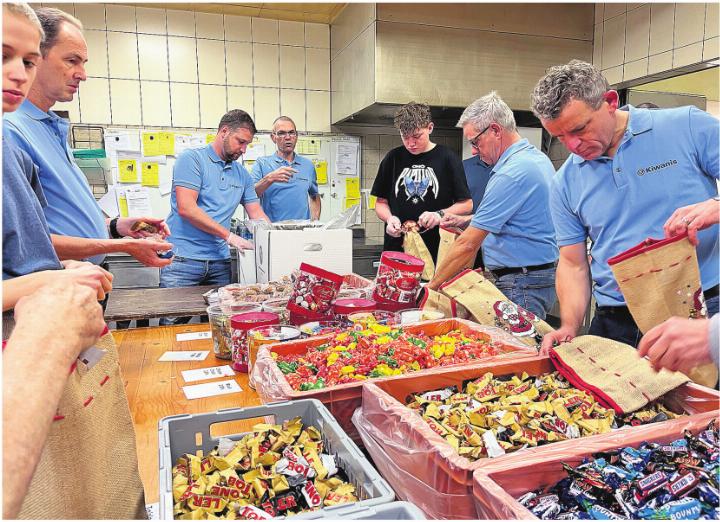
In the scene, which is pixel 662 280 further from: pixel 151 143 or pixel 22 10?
pixel 151 143

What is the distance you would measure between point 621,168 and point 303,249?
1.31 m

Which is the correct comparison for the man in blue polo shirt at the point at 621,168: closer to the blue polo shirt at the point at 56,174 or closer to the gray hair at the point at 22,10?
the gray hair at the point at 22,10

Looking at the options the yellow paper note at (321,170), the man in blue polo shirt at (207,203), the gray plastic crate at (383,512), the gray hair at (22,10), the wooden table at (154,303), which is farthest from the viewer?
the yellow paper note at (321,170)

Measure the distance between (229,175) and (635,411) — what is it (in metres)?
2.69

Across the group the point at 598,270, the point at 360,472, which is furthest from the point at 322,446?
the point at 598,270

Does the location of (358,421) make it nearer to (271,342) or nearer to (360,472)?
(360,472)

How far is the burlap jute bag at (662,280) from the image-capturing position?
127cm

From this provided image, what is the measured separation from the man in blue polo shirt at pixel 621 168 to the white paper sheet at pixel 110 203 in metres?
3.98

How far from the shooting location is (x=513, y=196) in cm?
217

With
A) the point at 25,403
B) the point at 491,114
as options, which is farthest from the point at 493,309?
the point at 25,403

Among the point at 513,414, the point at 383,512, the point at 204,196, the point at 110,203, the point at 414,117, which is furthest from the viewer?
the point at 110,203

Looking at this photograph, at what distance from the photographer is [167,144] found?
4.59 metres

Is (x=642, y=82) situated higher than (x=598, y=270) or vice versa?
(x=642, y=82)

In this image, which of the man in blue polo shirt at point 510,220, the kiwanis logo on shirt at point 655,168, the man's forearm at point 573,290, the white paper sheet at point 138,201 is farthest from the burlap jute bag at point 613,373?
the white paper sheet at point 138,201
